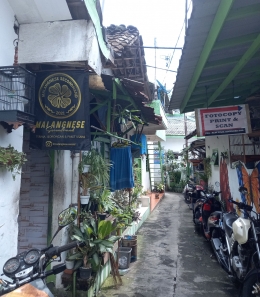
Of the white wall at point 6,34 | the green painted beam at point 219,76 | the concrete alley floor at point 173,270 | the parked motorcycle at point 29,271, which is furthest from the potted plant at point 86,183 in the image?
the green painted beam at point 219,76

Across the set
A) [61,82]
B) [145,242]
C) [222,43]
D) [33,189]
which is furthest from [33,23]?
[145,242]

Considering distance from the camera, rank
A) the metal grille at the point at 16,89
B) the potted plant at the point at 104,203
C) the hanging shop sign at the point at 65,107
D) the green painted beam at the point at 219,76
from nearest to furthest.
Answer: the metal grille at the point at 16,89 < the hanging shop sign at the point at 65,107 < the green painted beam at the point at 219,76 < the potted plant at the point at 104,203

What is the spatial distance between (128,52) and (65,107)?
2946 mm

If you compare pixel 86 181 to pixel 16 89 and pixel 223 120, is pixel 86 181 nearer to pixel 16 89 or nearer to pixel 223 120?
pixel 16 89

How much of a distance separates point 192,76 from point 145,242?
4.75 metres

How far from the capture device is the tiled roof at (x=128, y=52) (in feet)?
19.0

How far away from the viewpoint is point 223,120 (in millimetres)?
4770

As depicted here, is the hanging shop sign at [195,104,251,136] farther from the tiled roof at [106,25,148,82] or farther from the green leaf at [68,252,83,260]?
the green leaf at [68,252,83,260]

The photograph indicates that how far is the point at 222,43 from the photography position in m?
3.39

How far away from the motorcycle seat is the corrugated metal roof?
7.99 feet

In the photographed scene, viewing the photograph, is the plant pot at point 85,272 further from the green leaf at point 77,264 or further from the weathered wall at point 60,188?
the weathered wall at point 60,188

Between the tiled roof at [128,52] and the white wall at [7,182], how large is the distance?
8.32 ft

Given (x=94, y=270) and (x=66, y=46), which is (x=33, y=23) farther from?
(x=94, y=270)

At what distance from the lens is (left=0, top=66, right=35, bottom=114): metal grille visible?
9.68 feet
